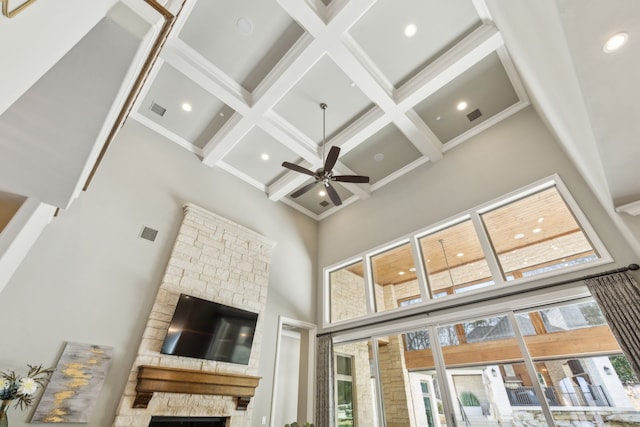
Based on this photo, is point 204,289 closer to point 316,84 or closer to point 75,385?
point 75,385

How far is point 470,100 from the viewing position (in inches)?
203

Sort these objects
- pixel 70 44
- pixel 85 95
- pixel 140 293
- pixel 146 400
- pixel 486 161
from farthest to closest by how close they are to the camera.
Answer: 1. pixel 486 161
2. pixel 140 293
3. pixel 146 400
4. pixel 85 95
5. pixel 70 44

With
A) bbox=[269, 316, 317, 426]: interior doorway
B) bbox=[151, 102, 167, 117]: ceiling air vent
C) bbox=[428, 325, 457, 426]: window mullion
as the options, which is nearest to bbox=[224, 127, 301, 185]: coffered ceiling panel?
bbox=[151, 102, 167, 117]: ceiling air vent

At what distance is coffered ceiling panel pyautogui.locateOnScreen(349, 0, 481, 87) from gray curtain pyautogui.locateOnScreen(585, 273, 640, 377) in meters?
3.71

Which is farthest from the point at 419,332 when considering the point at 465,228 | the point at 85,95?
the point at 85,95

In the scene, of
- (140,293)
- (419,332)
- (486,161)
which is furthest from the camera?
(486,161)

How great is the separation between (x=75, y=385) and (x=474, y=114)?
7.20 meters

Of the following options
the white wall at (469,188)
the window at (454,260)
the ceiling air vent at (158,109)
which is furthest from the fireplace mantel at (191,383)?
the ceiling air vent at (158,109)

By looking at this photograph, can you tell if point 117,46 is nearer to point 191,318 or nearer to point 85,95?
point 85,95

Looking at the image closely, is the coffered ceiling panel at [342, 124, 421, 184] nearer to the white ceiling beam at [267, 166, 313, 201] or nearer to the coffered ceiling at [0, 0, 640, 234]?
the coffered ceiling at [0, 0, 640, 234]

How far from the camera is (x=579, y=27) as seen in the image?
1532mm

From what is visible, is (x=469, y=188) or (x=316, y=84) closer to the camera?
(x=316, y=84)

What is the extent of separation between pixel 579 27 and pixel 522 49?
79cm

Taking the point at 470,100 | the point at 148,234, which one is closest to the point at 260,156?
the point at 148,234
